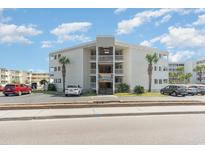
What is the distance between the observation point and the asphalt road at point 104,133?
295 inches

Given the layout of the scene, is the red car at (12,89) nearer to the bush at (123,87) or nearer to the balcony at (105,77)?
the balcony at (105,77)

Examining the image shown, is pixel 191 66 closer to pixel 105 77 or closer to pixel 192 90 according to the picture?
pixel 192 90

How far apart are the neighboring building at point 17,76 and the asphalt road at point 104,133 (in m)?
103

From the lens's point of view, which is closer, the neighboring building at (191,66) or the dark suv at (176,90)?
the dark suv at (176,90)

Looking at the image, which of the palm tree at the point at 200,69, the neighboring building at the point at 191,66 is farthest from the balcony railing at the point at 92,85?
the neighboring building at the point at 191,66

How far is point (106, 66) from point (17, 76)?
107 m

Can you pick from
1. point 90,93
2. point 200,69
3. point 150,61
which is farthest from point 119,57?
point 200,69

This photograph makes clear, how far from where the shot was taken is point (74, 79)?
135ft

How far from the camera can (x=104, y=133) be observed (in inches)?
335

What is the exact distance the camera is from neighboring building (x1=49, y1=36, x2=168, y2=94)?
3856cm

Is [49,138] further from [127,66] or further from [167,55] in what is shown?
[167,55]
